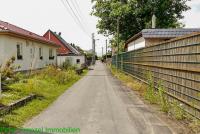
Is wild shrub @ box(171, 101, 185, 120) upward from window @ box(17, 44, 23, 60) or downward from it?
downward

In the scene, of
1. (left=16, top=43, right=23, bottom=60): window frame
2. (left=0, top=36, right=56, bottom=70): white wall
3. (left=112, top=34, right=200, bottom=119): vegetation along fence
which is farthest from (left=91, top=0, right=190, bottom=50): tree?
(left=112, top=34, right=200, bottom=119): vegetation along fence

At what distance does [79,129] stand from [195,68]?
313 cm

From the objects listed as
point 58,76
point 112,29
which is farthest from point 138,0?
point 58,76

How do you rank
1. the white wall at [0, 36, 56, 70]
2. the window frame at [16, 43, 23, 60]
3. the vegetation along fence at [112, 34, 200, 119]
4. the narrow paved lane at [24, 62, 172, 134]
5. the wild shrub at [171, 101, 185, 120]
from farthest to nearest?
1. the window frame at [16, 43, 23, 60]
2. the white wall at [0, 36, 56, 70]
3. the wild shrub at [171, 101, 185, 120]
4. the vegetation along fence at [112, 34, 200, 119]
5. the narrow paved lane at [24, 62, 172, 134]

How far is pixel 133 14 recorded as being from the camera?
41.3 meters

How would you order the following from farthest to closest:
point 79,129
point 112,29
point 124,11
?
point 112,29, point 124,11, point 79,129

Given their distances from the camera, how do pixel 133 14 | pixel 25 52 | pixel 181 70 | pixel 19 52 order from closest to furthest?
pixel 181 70 → pixel 19 52 → pixel 25 52 → pixel 133 14

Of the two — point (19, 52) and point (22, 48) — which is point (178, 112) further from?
point (22, 48)

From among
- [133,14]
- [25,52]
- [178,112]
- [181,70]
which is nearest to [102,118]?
[178,112]

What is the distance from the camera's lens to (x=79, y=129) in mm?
6793

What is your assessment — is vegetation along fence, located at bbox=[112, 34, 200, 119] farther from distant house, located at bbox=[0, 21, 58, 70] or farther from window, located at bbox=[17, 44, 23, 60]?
window, located at bbox=[17, 44, 23, 60]

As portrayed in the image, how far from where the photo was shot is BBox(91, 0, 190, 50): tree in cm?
4119

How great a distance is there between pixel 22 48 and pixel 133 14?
23.3 meters

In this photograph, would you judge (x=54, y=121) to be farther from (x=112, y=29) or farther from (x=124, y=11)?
(x=112, y=29)
